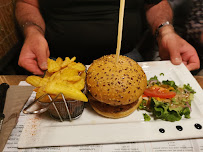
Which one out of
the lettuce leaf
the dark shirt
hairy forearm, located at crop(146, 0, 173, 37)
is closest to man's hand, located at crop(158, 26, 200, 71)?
hairy forearm, located at crop(146, 0, 173, 37)

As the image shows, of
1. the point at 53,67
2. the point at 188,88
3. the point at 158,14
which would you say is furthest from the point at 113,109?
Result: the point at 158,14

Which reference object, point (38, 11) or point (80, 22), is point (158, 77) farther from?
point (38, 11)

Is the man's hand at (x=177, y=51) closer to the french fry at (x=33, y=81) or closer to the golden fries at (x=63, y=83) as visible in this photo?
the golden fries at (x=63, y=83)

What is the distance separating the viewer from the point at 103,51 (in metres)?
2.47

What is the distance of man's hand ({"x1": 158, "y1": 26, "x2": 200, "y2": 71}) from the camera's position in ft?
7.03

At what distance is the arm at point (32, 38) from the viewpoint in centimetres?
194

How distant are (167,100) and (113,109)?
1.94 ft

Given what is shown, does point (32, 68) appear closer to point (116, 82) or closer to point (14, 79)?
point (14, 79)

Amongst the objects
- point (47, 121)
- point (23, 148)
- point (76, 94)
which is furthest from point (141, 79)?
point (23, 148)

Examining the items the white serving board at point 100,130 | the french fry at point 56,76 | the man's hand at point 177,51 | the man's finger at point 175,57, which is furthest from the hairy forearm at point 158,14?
the french fry at point 56,76

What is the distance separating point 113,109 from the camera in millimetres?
1545

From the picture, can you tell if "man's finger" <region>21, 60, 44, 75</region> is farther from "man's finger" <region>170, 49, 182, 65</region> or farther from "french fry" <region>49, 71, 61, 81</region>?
"man's finger" <region>170, 49, 182, 65</region>

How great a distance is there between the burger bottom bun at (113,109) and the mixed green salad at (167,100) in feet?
0.44

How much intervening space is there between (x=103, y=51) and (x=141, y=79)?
108 cm
